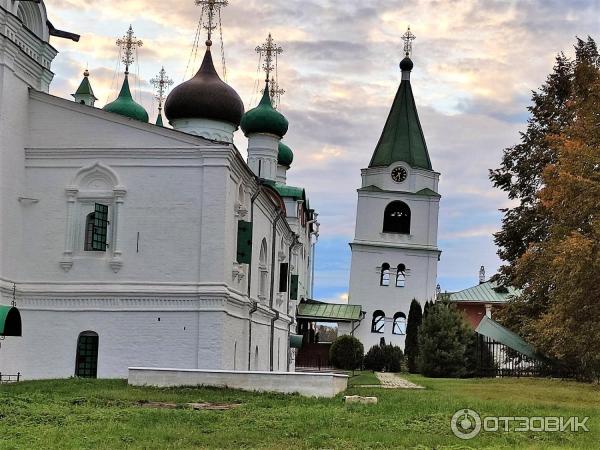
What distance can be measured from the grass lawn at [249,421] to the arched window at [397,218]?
3470cm

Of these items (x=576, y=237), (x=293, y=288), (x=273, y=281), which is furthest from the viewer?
(x=293, y=288)

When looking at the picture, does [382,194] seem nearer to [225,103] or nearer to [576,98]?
[225,103]

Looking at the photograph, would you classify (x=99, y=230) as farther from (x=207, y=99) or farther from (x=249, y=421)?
(x=249, y=421)

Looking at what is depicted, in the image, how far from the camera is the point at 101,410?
1266 centimetres

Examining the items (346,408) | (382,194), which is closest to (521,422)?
(346,408)

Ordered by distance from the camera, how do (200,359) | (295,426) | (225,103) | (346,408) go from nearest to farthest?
(295,426) → (346,408) → (200,359) → (225,103)

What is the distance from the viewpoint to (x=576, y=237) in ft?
61.9

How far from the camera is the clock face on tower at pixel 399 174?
167 ft

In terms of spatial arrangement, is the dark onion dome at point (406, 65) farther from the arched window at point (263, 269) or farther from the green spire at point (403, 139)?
the arched window at point (263, 269)

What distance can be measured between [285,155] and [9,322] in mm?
28997

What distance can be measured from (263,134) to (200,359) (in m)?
19.9

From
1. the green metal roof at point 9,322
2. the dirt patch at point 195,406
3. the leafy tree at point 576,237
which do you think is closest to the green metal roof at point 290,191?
the leafy tree at point 576,237

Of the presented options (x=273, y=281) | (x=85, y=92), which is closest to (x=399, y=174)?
(x=85, y=92)

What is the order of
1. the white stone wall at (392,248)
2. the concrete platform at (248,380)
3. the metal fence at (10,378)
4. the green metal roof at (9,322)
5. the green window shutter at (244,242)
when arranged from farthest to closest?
the white stone wall at (392,248) → the green window shutter at (244,242) → the metal fence at (10,378) → the green metal roof at (9,322) → the concrete platform at (248,380)
